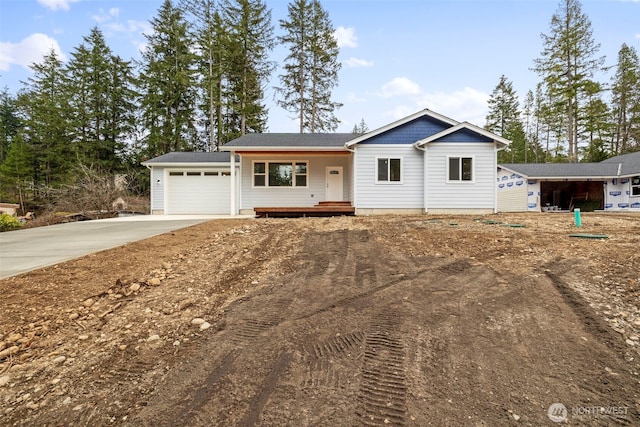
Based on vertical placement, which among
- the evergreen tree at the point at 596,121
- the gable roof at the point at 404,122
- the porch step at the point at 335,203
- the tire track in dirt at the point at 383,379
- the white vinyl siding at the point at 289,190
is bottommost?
the tire track in dirt at the point at 383,379

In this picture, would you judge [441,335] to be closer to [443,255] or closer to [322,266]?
[322,266]

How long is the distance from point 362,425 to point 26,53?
37.4 m

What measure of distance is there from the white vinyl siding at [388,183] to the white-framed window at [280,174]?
9.73 ft

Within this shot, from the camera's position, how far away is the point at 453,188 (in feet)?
38.0

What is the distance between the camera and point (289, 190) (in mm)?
13609

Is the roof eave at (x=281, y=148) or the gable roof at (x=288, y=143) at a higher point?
the gable roof at (x=288, y=143)

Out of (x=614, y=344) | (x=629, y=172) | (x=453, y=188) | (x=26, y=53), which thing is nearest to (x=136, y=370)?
(x=614, y=344)

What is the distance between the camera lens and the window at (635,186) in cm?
1717

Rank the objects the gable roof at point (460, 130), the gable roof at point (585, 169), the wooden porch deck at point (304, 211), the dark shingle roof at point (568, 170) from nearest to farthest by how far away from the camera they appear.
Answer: the gable roof at point (460, 130) → the wooden porch deck at point (304, 211) → the gable roof at point (585, 169) → the dark shingle roof at point (568, 170)

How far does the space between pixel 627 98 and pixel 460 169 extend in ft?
90.4

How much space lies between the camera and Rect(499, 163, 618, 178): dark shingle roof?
18.5 m

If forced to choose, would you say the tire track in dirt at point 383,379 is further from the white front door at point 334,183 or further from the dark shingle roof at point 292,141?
the white front door at point 334,183

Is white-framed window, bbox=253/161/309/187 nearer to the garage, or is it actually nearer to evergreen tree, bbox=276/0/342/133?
the garage

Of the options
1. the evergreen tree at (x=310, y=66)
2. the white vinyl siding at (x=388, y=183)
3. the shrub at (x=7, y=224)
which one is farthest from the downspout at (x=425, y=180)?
the shrub at (x=7, y=224)
